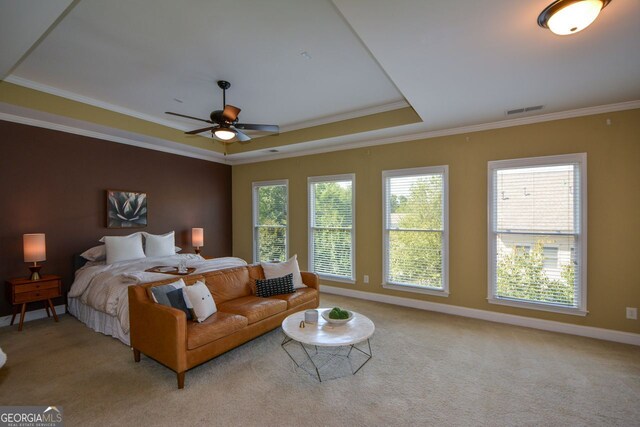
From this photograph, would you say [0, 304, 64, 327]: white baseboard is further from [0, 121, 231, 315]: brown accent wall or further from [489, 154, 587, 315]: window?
[489, 154, 587, 315]: window

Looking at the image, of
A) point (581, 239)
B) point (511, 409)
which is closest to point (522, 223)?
point (581, 239)

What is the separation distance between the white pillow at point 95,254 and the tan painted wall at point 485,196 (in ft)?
10.6

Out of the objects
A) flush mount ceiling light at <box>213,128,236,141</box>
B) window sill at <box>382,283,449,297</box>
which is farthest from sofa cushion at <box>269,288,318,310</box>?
flush mount ceiling light at <box>213,128,236,141</box>

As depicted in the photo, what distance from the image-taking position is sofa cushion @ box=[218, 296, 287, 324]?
10.5 ft

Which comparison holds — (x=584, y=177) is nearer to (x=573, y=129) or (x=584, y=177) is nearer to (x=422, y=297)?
(x=573, y=129)

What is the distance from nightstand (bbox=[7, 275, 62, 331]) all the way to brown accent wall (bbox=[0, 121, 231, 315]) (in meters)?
0.33

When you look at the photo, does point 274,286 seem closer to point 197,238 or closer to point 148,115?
point 197,238

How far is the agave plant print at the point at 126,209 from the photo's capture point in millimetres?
4887

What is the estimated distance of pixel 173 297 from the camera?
112 inches

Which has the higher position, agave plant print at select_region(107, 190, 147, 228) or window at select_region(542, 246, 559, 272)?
agave plant print at select_region(107, 190, 147, 228)

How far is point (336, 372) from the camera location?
2.76 m

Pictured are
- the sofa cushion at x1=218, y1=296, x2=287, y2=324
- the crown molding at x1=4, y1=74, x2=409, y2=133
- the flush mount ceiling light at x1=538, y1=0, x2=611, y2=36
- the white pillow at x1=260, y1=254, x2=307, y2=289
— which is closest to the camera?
the flush mount ceiling light at x1=538, y1=0, x2=611, y2=36

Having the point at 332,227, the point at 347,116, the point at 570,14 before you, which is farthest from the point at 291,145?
the point at 570,14

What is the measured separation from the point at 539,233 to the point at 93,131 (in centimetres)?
684
